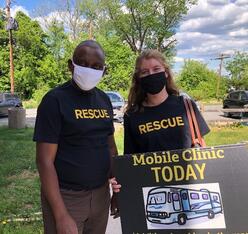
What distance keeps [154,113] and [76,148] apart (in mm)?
571

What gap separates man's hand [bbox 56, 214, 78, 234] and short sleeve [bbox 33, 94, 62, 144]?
1.49 ft

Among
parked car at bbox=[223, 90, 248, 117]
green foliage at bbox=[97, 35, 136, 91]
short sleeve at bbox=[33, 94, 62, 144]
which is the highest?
green foliage at bbox=[97, 35, 136, 91]

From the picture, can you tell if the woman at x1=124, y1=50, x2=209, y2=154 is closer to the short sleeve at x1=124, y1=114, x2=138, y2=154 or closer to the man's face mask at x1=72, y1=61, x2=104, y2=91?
the short sleeve at x1=124, y1=114, x2=138, y2=154

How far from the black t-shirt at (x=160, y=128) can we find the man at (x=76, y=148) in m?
0.17

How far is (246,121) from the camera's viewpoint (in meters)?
19.2

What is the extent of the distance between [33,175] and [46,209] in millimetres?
5815

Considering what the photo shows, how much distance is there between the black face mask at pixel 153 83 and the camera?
2953 millimetres

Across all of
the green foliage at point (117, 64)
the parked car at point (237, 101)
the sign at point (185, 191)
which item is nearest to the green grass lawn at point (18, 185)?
the sign at point (185, 191)

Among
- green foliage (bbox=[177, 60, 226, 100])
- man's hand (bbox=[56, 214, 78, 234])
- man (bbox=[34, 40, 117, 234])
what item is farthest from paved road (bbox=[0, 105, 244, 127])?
green foliage (bbox=[177, 60, 226, 100])

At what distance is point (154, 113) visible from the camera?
2.90 meters

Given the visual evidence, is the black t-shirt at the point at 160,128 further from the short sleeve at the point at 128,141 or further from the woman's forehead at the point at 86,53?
the woman's forehead at the point at 86,53

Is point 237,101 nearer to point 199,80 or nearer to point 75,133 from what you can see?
point 75,133

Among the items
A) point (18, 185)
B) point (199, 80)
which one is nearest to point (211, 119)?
point (18, 185)

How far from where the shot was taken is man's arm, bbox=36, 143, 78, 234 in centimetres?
258
